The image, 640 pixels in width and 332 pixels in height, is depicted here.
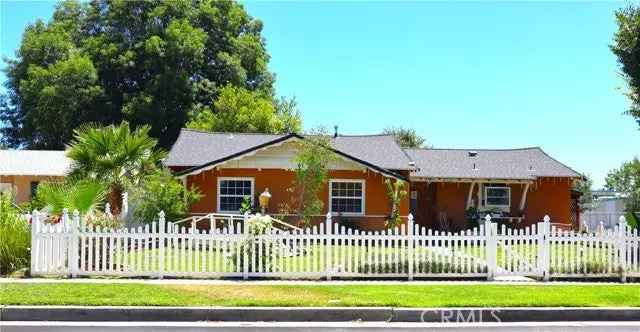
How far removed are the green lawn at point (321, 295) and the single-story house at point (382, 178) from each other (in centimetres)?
1195

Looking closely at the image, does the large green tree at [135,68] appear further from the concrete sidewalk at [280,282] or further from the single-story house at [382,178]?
the concrete sidewalk at [280,282]

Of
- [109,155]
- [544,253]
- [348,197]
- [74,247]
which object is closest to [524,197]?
[348,197]

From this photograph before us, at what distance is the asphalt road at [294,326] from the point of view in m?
9.66

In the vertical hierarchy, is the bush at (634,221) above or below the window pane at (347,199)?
below

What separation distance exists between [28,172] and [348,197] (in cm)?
2051

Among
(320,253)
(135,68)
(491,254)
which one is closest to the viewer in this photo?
(320,253)

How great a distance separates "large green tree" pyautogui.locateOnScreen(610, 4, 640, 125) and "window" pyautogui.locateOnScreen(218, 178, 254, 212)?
12725 millimetres

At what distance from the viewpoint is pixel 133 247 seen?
A: 14188mm

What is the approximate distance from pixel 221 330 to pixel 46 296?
344 cm

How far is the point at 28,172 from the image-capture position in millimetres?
37906

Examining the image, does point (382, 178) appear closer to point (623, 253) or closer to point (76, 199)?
point (623, 253)

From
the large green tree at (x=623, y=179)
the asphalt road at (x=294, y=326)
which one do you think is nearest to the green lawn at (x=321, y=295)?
the asphalt road at (x=294, y=326)

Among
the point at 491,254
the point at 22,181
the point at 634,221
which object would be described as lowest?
the point at 491,254

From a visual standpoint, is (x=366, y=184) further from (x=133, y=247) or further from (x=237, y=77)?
(x=237, y=77)
